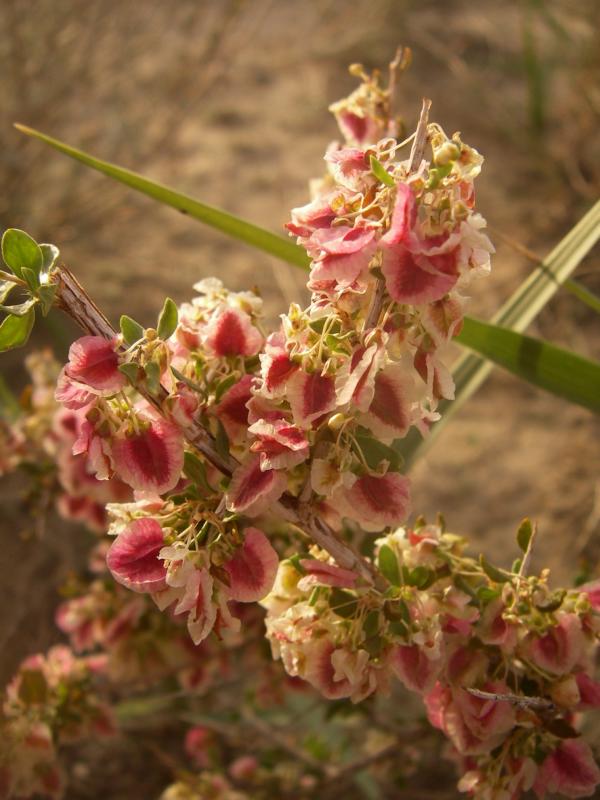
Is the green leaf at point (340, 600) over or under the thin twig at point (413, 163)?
under

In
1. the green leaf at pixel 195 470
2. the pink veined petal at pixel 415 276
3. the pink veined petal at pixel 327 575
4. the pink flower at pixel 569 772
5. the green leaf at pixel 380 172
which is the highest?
the green leaf at pixel 380 172

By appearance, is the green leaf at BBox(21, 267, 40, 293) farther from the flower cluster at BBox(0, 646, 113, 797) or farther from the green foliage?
the flower cluster at BBox(0, 646, 113, 797)

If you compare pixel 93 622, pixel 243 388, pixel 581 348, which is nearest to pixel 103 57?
pixel 581 348

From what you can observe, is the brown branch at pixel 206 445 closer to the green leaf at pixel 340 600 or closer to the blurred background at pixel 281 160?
the green leaf at pixel 340 600

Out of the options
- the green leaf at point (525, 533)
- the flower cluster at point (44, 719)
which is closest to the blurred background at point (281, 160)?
the flower cluster at point (44, 719)

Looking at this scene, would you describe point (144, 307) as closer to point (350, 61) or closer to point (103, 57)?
point (103, 57)

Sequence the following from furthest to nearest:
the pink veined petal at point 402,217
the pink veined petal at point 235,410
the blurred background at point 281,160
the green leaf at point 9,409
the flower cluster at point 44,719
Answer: the blurred background at point 281,160, the green leaf at point 9,409, the flower cluster at point 44,719, the pink veined petal at point 235,410, the pink veined petal at point 402,217
